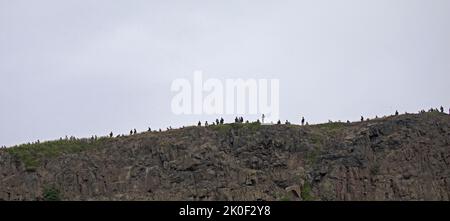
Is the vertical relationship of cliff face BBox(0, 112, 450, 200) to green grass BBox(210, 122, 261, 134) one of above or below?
below

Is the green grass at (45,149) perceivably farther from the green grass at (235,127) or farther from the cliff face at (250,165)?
the green grass at (235,127)

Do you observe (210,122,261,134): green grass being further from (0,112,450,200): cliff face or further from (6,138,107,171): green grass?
(6,138,107,171): green grass

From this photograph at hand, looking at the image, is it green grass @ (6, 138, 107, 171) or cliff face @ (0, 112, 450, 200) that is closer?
cliff face @ (0, 112, 450, 200)

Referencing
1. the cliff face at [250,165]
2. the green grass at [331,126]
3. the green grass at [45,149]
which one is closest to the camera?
the cliff face at [250,165]

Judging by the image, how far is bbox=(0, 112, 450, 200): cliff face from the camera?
62.3 meters

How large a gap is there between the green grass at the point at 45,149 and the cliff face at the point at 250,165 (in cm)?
10

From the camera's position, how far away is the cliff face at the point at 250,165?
62312 mm

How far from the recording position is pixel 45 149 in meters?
69.3

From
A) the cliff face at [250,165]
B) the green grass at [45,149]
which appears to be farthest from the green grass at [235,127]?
the green grass at [45,149]

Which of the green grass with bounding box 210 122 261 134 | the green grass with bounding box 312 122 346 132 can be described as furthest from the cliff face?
the green grass with bounding box 312 122 346 132

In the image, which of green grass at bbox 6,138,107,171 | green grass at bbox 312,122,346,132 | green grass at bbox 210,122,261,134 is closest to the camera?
green grass at bbox 6,138,107,171

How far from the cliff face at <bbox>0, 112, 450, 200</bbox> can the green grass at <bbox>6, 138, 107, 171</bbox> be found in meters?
0.10

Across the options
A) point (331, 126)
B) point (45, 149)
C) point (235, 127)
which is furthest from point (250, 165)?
point (45, 149)
